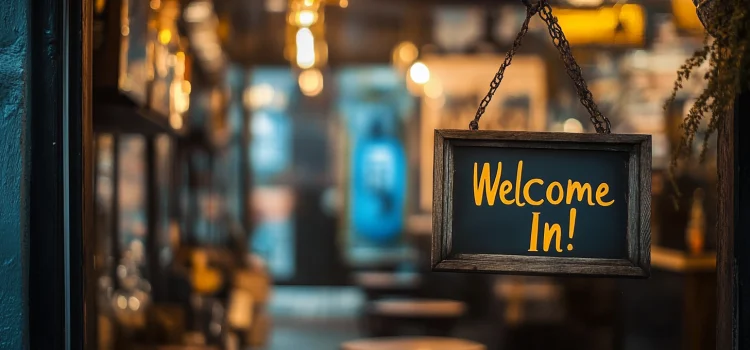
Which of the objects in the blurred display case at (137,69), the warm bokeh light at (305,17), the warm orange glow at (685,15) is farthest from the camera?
the warm orange glow at (685,15)

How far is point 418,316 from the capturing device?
226 inches

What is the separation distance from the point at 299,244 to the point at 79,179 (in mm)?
8640

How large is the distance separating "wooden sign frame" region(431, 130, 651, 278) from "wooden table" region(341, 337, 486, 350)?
7.93ft

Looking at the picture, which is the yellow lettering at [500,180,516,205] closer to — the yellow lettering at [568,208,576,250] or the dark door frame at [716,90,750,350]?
the yellow lettering at [568,208,576,250]

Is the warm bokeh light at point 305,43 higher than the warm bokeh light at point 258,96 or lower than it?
lower

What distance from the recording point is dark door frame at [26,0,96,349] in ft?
6.03

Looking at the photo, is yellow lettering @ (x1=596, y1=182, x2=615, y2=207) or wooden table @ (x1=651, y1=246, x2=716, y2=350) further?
wooden table @ (x1=651, y1=246, x2=716, y2=350)

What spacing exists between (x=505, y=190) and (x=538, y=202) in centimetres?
7

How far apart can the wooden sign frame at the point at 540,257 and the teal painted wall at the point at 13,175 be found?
86 cm

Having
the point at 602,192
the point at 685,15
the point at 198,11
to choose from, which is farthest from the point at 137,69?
the point at 685,15

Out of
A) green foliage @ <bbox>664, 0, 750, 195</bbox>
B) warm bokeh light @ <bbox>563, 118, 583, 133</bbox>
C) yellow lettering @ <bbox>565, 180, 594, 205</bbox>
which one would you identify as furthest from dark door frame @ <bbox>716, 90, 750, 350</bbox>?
warm bokeh light @ <bbox>563, 118, 583, 133</bbox>

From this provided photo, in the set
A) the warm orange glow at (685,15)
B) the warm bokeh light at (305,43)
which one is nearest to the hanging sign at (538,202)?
the warm bokeh light at (305,43)

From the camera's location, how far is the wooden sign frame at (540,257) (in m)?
1.78

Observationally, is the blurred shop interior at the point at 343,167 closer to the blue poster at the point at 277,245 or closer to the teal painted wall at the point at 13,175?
the blue poster at the point at 277,245
